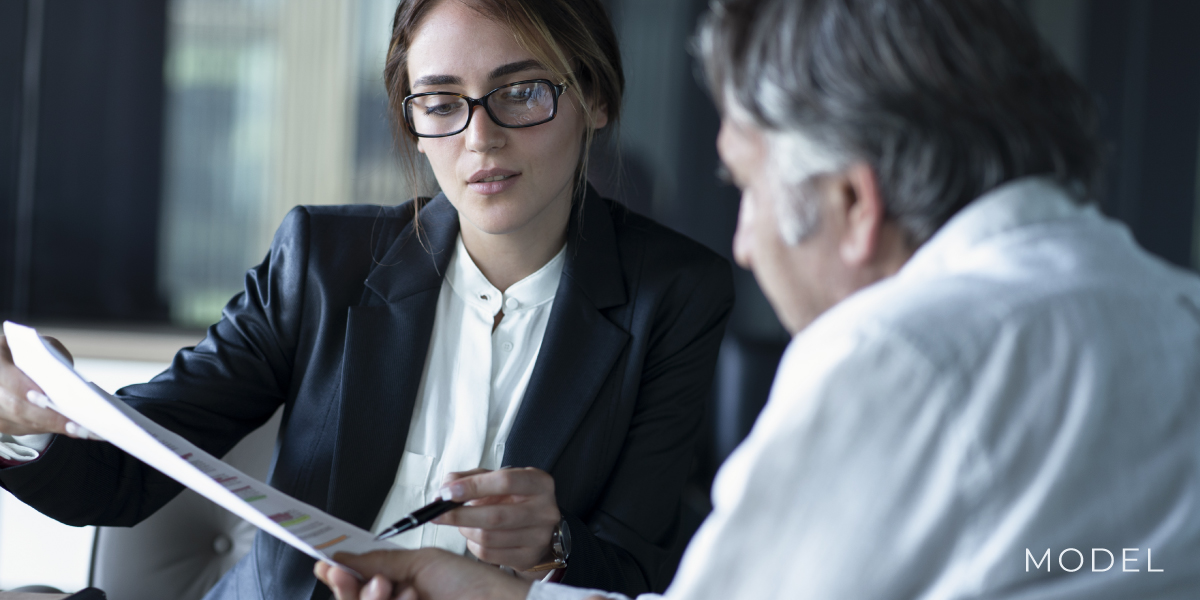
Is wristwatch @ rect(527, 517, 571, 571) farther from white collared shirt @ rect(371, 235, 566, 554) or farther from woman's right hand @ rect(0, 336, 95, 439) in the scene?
woman's right hand @ rect(0, 336, 95, 439)

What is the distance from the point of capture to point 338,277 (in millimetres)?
1308

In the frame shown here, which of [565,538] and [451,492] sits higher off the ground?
[451,492]

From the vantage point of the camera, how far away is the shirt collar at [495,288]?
135 cm

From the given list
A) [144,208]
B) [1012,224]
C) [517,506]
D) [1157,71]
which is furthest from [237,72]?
[1157,71]

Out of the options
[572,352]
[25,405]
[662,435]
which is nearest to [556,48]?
[572,352]

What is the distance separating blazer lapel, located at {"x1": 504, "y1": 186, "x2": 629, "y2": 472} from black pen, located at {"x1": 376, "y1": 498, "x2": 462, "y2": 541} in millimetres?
289

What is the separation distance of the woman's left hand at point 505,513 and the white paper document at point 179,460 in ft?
0.32

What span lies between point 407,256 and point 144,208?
231 centimetres

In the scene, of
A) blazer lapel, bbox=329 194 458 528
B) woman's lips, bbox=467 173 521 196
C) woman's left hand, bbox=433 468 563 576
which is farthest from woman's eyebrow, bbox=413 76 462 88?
woman's left hand, bbox=433 468 563 576

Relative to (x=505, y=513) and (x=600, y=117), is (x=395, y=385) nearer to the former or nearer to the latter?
(x=505, y=513)

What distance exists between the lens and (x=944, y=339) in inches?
21.6

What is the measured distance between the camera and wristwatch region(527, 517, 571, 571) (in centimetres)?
111

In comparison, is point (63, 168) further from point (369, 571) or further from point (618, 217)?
point (369, 571)

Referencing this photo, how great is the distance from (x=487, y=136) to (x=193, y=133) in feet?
7.95
